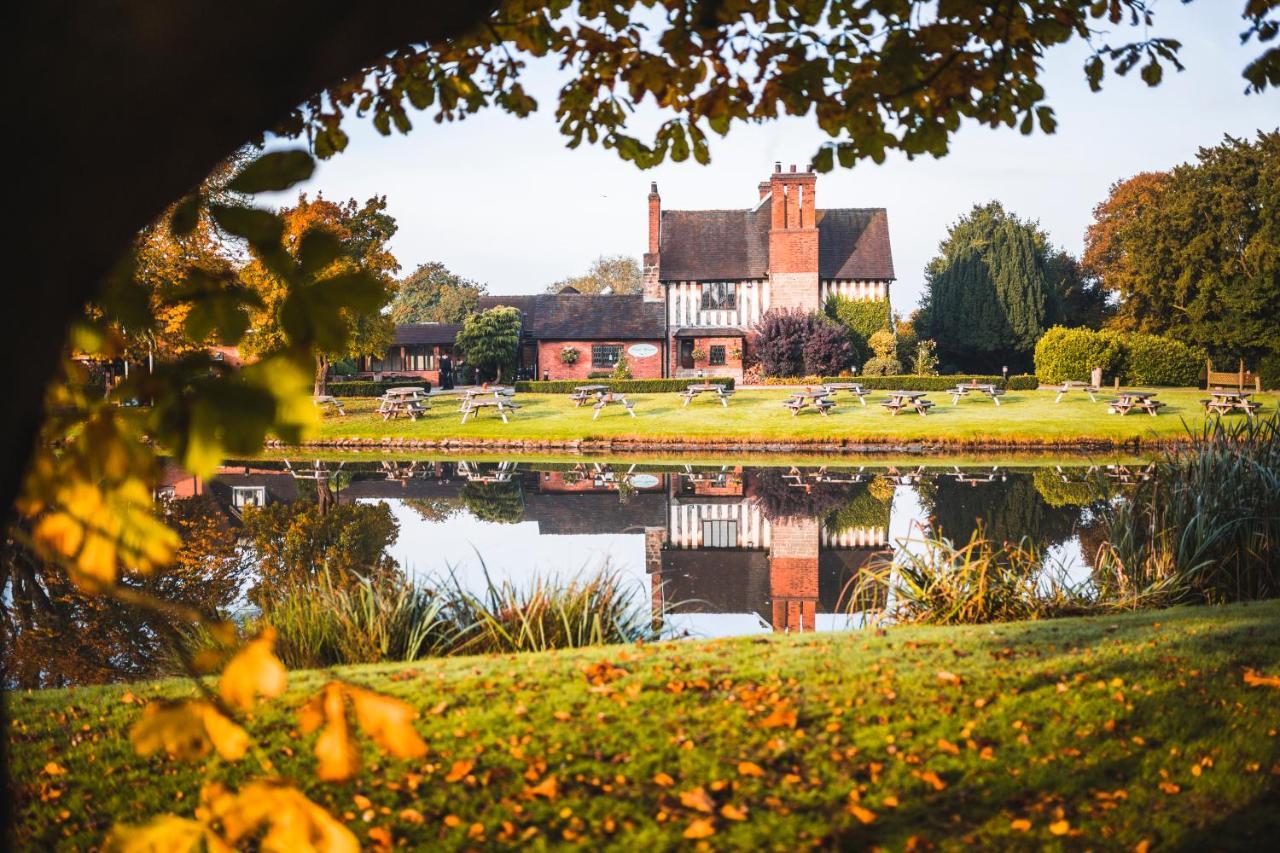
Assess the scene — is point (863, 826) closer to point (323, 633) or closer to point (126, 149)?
point (126, 149)

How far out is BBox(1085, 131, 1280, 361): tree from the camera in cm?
3484

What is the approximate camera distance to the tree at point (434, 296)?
69.4 metres

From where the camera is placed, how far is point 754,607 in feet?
30.0

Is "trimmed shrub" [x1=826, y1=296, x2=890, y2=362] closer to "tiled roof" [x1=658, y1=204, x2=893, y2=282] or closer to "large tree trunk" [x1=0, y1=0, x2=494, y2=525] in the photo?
"tiled roof" [x1=658, y1=204, x2=893, y2=282]

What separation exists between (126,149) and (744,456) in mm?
22080

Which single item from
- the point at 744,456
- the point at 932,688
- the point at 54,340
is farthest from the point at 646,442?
the point at 54,340

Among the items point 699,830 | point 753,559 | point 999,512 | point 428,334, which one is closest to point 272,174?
point 699,830

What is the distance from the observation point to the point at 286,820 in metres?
1.32

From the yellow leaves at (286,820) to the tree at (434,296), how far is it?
67442mm

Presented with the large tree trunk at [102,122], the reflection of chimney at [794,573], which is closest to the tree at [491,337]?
the reflection of chimney at [794,573]

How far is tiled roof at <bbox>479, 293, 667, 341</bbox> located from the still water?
75.2 ft

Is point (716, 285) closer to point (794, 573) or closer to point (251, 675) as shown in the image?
point (794, 573)

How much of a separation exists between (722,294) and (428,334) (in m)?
16.8

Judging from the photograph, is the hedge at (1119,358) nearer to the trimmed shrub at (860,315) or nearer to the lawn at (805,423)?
the lawn at (805,423)
